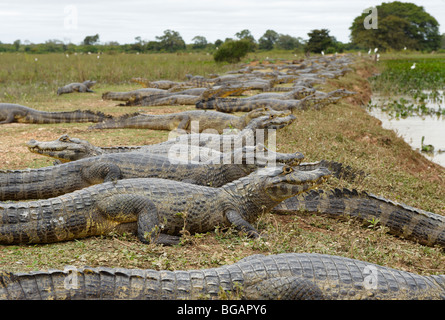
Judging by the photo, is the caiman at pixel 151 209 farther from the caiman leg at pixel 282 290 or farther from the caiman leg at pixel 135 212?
the caiman leg at pixel 282 290

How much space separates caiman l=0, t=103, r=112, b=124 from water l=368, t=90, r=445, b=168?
689 cm

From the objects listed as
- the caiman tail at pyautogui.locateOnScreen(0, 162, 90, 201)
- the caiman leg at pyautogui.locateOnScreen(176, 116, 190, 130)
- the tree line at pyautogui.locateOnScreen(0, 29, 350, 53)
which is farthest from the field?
the tree line at pyautogui.locateOnScreen(0, 29, 350, 53)

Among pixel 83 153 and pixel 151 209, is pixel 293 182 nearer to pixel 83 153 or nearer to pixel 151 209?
pixel 151 209

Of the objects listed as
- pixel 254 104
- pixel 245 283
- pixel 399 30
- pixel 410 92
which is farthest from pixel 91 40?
pixel 245 283

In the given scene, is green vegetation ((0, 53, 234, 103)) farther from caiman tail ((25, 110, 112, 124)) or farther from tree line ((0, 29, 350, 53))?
tree line ((0, 29, 350, 53))

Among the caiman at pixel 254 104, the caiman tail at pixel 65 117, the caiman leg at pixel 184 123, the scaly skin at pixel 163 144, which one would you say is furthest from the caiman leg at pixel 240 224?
the caiman at pixel 254 104

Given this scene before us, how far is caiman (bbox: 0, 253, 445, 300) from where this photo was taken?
2.10 meters

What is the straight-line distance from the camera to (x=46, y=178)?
4.25m

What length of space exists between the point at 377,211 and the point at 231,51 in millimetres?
29373

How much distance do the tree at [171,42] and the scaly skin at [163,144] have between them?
5346cm

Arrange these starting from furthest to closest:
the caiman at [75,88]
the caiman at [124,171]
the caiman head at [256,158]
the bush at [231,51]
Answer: the bush at [231,51] → the caiman at [75,88] → the caiman head at [256,158] → the caiman at [124,171]

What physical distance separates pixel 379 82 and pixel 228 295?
20.7 m

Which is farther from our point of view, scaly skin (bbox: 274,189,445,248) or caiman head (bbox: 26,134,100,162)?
caiman head (bbox: 26,134,100,162)

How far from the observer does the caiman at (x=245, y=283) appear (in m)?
2.10
